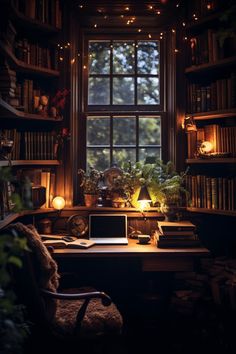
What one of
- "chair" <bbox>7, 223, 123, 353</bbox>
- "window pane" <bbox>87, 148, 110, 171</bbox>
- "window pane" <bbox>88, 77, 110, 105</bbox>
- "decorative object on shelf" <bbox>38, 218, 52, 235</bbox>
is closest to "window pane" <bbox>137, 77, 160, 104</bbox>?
"window pane" <bbox>88, 77, 110, 105</bbox>

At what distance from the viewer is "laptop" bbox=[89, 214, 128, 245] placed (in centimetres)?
327

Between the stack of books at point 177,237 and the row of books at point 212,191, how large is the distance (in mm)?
344

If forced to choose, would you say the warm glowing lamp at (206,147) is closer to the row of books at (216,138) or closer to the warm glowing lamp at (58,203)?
the row of books at (216,138)

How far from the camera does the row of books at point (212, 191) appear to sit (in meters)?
3.16

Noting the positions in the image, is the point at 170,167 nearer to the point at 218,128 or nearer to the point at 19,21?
the point at 218,128

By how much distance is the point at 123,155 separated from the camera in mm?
3756

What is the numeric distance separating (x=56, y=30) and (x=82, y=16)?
0.33 m

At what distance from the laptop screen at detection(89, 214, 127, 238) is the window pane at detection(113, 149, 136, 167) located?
627mm

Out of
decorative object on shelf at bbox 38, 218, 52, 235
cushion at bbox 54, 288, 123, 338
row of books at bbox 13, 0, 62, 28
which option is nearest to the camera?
cushion at bbox 54, 288, 123, 338

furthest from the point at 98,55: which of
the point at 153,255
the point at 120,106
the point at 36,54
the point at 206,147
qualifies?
the point at 153,255

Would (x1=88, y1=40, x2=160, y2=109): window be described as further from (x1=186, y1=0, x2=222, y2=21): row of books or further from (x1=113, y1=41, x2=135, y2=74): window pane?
(x1=186, y1=0, x2=222, y2=21): row of books

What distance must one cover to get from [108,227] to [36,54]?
1563 mm

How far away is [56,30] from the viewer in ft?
11.2

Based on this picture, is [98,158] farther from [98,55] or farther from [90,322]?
[90,322]
